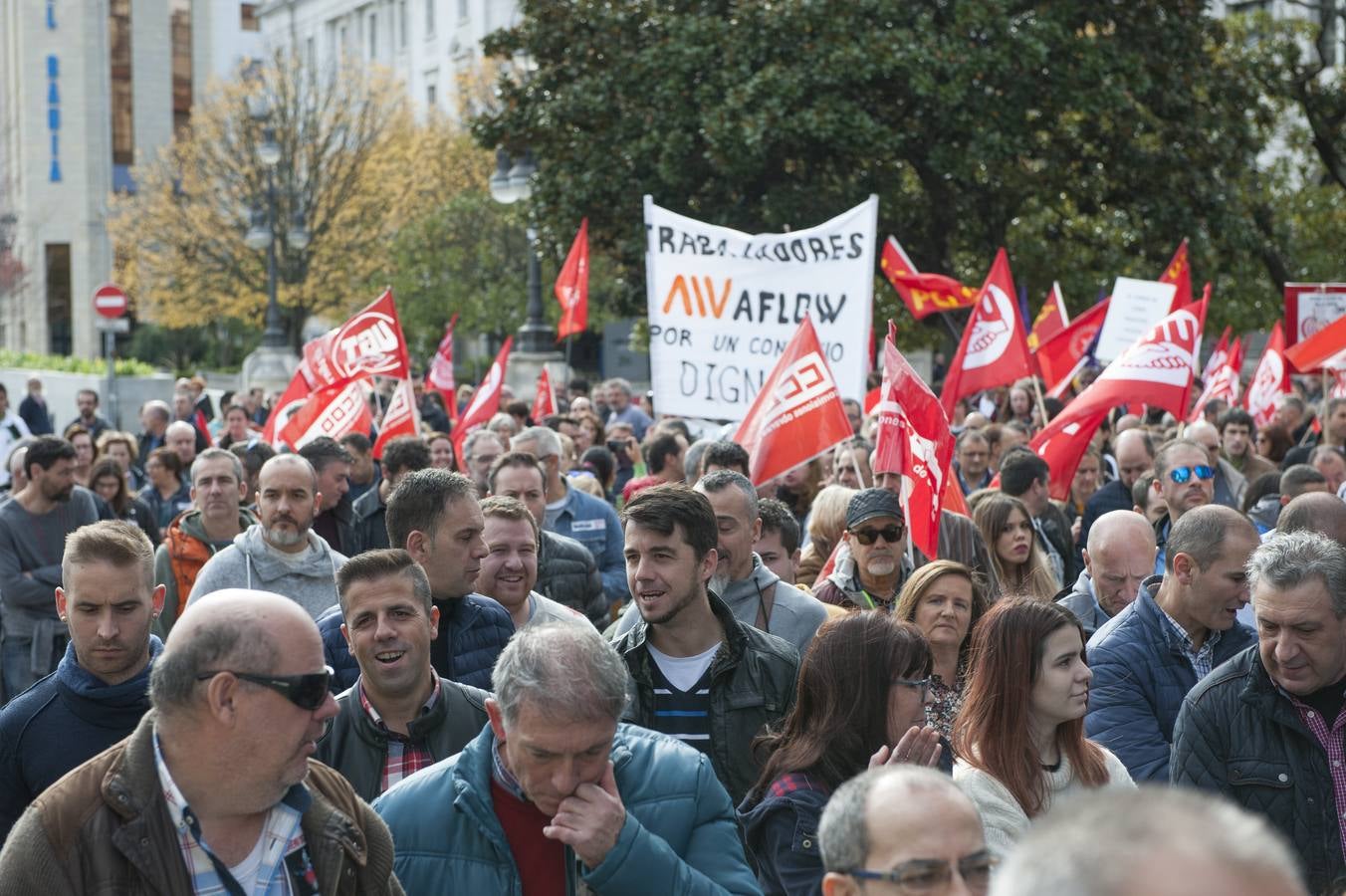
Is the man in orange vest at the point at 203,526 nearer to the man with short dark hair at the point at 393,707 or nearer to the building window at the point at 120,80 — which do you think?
the man with short dark hair at the point at 393,707

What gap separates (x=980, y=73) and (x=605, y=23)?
5.59 metres

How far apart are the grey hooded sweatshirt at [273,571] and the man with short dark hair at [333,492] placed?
173 cm

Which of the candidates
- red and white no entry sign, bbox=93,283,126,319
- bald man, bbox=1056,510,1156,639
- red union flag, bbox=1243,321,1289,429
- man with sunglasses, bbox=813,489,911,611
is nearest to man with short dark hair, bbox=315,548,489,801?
man with sunglasses, bbox=813,489,911,611

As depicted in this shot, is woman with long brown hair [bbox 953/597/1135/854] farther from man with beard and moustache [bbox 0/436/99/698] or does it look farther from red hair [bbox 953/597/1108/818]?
man with beard and moustache [bbox 0/436/99/698]

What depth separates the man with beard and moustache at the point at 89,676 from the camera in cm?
446

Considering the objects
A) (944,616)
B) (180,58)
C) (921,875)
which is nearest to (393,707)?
(944,616)

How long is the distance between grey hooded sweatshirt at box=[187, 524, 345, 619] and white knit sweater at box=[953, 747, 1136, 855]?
11.2ft

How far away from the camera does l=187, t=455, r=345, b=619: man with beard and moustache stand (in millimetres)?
Result: 7039

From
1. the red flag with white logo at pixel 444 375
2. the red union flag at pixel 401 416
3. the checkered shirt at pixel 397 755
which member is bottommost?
the checkered shirt at pixel 397 755

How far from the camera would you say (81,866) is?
9.82 ft

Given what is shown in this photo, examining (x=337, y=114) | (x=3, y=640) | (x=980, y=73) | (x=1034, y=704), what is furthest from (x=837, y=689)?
(x=337, y=114)

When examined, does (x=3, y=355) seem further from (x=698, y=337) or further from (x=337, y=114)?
(x=698, y=337)

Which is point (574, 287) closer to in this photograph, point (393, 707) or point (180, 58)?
point (393, 707)

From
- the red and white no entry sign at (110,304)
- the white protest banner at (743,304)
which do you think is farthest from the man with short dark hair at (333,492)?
the red and white no entry sign at (110,304)
